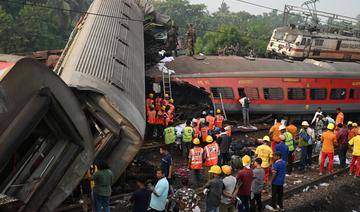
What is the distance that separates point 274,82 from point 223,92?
2.53m

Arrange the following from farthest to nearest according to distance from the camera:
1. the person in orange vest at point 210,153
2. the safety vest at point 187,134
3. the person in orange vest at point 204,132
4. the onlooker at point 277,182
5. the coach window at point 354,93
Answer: the coach window at point 354,93 < the person in orange vest at point 204,132 < the safety vest at point 187,134 < the person in orange vest at point 210,153 < the onlooker at point 277,182

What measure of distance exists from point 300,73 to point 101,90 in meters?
14.3

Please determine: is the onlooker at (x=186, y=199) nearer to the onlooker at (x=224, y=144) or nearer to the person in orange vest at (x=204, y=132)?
the onlooker at (x=224, y=144)

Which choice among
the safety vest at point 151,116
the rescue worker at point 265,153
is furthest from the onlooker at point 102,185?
the safety vest at point 151,116

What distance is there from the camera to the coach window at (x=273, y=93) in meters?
18.7

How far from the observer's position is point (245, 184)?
345 inches

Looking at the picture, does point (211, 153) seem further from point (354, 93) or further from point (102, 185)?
point (354, 93)

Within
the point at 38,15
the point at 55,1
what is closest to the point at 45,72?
the point at 38,15

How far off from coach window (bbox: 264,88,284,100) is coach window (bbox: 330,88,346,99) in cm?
310

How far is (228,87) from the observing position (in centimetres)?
1791

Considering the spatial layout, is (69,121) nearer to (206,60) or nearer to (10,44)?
(206,60)

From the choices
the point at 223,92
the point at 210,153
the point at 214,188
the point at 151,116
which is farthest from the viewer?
the point at 223,92

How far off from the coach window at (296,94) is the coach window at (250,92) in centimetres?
170

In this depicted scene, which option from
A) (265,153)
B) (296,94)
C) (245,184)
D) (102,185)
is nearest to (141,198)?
(102,185)
